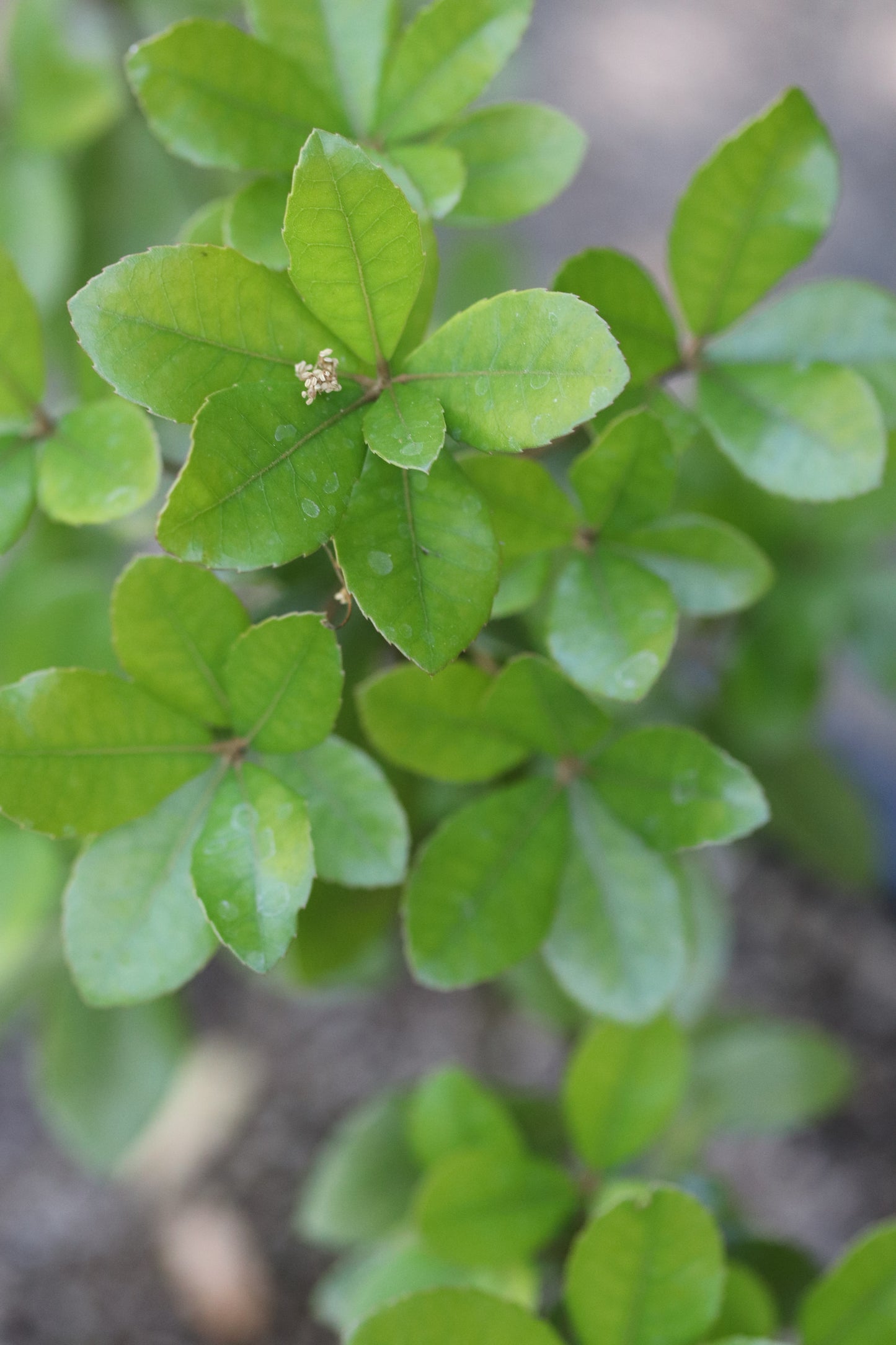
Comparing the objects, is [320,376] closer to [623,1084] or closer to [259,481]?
[259,481]

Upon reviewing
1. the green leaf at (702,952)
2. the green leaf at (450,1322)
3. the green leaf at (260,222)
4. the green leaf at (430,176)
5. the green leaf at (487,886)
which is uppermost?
the green leaf at (260,222)

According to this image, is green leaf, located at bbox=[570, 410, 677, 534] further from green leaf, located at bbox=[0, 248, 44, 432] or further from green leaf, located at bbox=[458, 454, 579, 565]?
green leaf, located at bbox=[0, 248, 44, 432]

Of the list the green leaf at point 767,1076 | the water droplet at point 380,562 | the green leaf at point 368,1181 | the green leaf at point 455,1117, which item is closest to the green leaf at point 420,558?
the water droplet at point 380,562

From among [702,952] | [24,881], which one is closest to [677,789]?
[702,952]

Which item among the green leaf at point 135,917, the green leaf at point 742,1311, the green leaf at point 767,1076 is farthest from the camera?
the green leaf at point 767,1076

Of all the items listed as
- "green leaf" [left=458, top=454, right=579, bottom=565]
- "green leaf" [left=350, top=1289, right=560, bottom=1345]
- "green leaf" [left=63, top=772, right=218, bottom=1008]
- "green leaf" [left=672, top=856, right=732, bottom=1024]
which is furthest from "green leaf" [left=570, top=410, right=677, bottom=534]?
"green leaf" [left=672, top=856, right=732, bottom=1024]

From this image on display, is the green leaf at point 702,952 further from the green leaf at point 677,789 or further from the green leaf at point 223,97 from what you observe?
the green leaf at point 223,97

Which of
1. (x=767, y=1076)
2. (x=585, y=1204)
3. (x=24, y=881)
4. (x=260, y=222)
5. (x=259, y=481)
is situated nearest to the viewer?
(x=259, y=481)

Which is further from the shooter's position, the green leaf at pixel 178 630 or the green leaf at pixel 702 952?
the green leaf at pixel 702 952

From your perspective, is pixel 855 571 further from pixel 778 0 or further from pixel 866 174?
pixel 778 0
